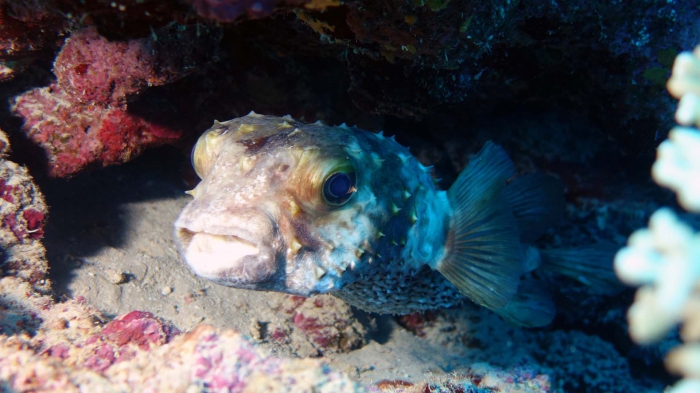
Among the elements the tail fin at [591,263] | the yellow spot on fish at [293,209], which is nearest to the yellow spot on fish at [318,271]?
the yellow spot on fish at [293,209]

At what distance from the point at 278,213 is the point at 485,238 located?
1735 mm

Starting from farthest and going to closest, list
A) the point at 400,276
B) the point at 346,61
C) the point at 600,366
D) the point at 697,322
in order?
1. the point at 600,366
2. the point at 346,61
3. the point at 400,276
4. the point at 697,322

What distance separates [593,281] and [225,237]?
3.91 meters

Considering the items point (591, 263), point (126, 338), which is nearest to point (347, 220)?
point (126, 338)

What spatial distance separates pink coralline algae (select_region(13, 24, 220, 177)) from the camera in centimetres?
A: 294

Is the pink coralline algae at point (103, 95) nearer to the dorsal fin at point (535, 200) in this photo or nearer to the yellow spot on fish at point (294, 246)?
the yellow spot on fish at point (294, 246)

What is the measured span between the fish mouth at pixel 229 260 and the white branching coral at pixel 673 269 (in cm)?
144

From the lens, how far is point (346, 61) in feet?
12.4

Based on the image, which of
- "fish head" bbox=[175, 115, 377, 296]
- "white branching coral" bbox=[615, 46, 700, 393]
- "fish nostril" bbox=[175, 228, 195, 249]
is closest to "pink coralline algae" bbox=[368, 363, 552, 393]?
"fish head" bbox=[175, 115, 377, 296]

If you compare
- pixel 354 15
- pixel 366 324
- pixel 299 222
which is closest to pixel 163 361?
pixel 299 222

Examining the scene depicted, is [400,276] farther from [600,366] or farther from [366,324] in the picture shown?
[600,366]

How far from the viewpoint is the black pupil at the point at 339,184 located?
2.17 meters

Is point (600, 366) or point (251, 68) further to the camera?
point (600, 366)

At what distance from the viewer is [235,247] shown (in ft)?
6.31
